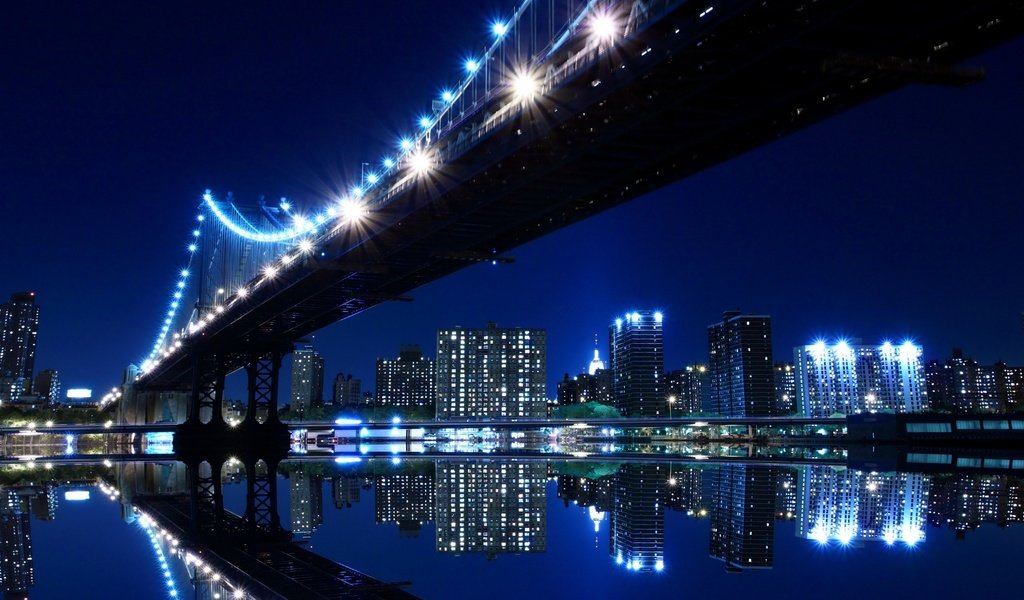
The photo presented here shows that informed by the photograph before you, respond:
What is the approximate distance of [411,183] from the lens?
31047mm

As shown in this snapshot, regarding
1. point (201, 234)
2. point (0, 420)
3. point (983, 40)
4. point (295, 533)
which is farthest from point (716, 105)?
point (0, 420)

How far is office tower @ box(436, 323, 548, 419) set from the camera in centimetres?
17012

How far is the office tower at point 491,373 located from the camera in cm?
17012

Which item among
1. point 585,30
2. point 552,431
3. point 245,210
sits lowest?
point 552,431

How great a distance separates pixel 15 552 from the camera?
1173 centimetres

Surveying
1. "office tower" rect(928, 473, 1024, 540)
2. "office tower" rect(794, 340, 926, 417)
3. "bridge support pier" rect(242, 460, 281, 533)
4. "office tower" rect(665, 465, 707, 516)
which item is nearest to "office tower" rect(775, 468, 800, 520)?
"office tower" rect(665, 465, 707, 516)

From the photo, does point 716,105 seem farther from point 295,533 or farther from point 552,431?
point 552,431

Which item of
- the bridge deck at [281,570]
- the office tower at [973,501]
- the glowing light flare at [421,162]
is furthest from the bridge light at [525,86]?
the office tower at [973,501]

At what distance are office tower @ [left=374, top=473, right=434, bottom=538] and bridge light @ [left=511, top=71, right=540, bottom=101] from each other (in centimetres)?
1071

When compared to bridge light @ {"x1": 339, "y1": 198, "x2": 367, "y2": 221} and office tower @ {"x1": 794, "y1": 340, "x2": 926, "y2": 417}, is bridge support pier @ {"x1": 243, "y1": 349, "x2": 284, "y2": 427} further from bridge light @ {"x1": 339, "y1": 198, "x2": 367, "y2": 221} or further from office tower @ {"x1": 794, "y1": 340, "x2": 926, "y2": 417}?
office tower @ {"x1": 794, "y1": 340, "x2": 926, "y2": 417}

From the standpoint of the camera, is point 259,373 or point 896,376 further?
point 896,376

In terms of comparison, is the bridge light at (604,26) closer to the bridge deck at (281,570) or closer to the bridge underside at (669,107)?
the bridge underside at (669,107)

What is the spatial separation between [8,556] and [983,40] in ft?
63.0

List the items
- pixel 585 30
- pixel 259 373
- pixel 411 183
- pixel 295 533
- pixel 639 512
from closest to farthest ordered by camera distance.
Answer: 1. pixel 295 533
2. pixel 639 512
3. pixel 585 30
4. pixel 411 183
5. pixel 259 373
